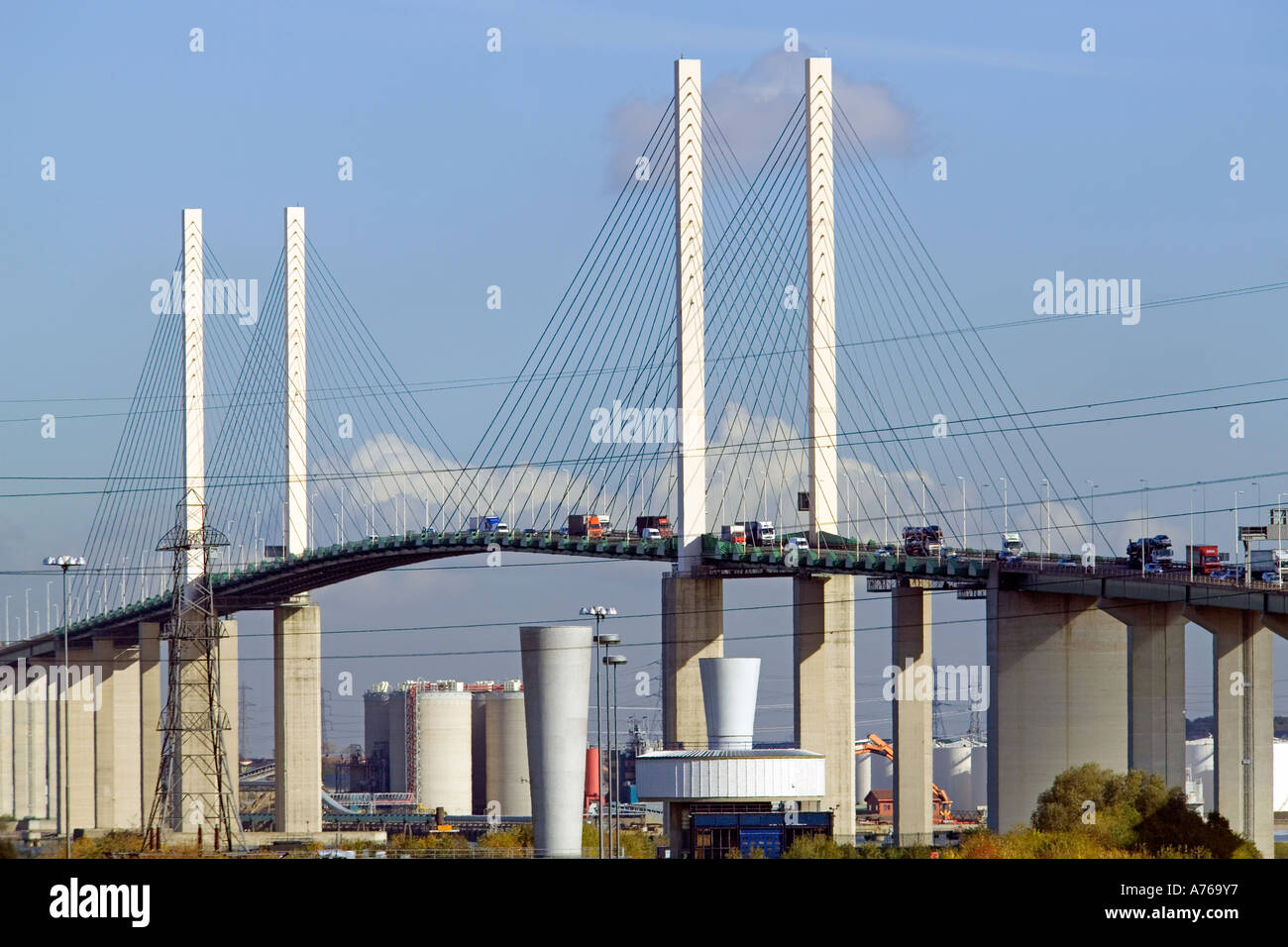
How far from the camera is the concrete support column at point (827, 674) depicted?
90.8 m

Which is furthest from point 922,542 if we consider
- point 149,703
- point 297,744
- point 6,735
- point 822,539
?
point 6,735

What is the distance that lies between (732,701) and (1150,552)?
17779mm

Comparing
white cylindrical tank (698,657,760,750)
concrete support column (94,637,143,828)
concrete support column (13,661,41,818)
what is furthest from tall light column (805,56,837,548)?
concrete support column (13,661,41,818)

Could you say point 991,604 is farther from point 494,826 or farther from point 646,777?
point 494,826

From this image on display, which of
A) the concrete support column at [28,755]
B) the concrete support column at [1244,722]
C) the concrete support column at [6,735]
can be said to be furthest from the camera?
the concrete support column at [28,755]

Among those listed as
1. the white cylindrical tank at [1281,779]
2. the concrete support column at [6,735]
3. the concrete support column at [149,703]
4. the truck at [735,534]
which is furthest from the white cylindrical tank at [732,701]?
the white cylindrical tank at [1281,779]

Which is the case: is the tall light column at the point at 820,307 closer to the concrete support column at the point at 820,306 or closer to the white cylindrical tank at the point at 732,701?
the concrete support column at the point at 820,306

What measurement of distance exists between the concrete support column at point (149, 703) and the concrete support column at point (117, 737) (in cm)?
305

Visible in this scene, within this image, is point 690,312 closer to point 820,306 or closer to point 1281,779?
point 820,306

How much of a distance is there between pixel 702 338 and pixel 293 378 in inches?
1658

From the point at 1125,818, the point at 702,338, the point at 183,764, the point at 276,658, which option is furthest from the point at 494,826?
the point at 1125,818

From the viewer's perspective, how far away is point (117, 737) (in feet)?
470

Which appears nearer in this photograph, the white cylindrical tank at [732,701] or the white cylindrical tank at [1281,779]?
the white cylindrical tank at [732,701]

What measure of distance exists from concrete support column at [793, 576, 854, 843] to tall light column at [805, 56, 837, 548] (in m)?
3.21
